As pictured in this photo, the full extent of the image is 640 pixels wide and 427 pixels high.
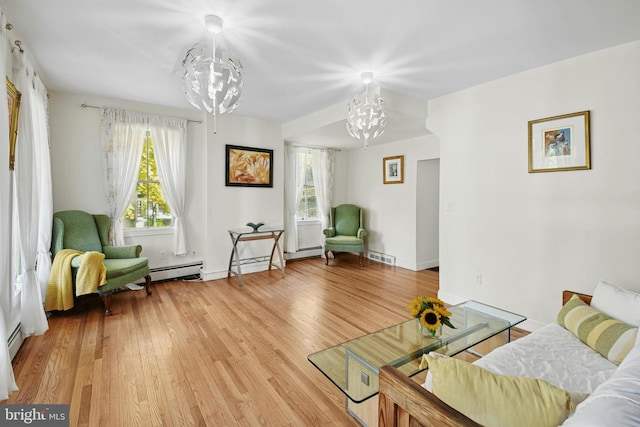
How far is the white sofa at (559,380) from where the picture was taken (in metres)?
0.69

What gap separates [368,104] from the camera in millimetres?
2689

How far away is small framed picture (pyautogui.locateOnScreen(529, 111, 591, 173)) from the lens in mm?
2412

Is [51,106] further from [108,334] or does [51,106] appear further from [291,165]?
[291,165]

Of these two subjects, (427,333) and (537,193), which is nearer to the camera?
(427,333)

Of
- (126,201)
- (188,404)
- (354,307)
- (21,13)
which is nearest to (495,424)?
(188,404)

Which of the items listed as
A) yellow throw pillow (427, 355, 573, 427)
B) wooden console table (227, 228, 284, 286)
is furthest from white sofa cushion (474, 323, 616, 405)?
wooden console table (227, 228, 284, 286)

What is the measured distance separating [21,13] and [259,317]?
2.95 m

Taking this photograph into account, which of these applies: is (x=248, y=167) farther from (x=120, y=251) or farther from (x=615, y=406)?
(x=615, y=406)

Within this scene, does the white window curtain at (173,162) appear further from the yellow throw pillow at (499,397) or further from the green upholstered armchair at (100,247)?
the yellow throw pillow at (499,397)

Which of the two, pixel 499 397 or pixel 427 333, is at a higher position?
pixel 499 397

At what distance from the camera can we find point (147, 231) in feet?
12.9

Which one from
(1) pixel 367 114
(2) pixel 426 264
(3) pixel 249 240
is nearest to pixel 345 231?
(2) pixel 426 264

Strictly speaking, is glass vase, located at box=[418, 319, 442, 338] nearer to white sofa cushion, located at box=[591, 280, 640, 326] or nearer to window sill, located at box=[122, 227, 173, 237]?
white sofa cushion, located at box=[591, 280, 640, 326]

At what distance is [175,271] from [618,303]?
461 centimetres
